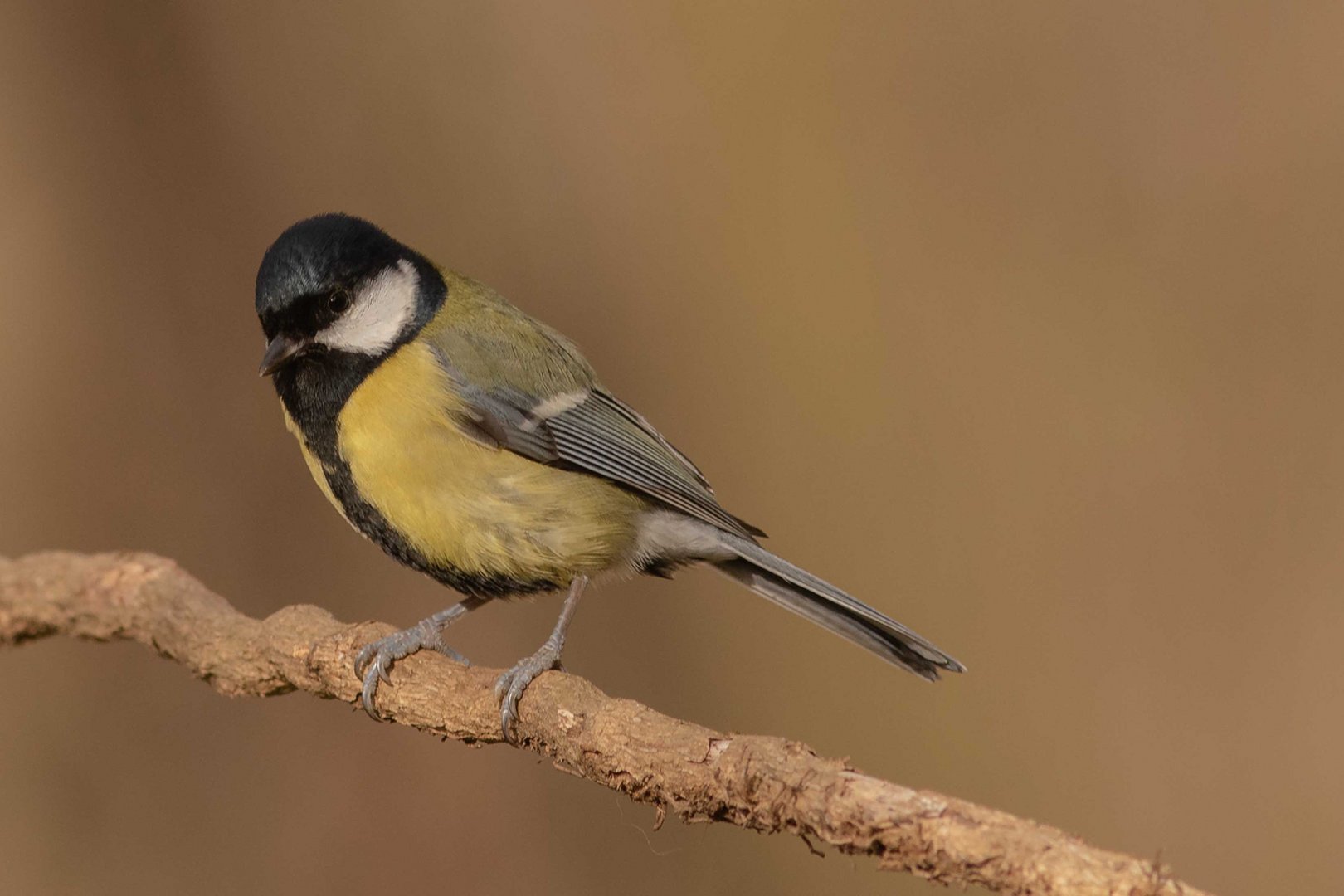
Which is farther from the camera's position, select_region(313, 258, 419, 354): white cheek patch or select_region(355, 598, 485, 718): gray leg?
select_region(313, 258, 419, 354): white cheek patch

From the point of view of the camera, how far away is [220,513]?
11.0ft

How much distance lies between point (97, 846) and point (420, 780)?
86 centimetres

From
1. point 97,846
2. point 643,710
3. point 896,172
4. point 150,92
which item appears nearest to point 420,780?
point 97,846

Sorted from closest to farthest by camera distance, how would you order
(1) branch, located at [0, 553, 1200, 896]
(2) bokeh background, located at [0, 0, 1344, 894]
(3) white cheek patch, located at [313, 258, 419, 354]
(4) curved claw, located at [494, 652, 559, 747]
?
(1) branch, located at [0, 553, 1200, 896], (4) curved claw, located at [494, 652, 559, 747], (3) white cheek patch, located at [313, 258, 419, 354], (2) bokeh background, located at [0, 0, 1344, 894]

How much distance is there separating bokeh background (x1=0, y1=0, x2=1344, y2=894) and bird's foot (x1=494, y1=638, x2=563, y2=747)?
1.49 metres

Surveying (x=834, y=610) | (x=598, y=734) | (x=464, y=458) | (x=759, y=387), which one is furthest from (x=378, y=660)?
(x=759, y=387)

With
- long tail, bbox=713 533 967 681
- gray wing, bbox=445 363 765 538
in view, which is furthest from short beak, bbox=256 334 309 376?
long tail, bbox=713 533 967 681

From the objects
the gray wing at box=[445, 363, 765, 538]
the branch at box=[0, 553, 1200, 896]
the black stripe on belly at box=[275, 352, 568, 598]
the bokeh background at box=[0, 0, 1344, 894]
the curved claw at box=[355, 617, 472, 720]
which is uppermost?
the bokeh background at box=[0, 0, 1344, 894]

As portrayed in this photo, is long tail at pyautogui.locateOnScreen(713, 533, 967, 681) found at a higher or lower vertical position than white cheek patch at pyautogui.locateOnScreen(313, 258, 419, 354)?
lower

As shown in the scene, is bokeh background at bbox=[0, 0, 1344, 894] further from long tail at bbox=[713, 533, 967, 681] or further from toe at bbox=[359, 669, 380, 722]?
toe at bbox=[359, 669, 380, 722]

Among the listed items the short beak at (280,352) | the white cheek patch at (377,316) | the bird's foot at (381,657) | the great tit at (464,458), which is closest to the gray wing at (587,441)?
the great tit at (464,458)

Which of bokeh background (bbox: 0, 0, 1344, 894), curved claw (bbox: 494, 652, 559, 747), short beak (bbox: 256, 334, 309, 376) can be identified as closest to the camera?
curved claw (bbox: 494, 652, 559, 747)

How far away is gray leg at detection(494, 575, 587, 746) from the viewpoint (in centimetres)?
187

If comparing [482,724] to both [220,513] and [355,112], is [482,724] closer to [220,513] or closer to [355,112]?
[220,513]
